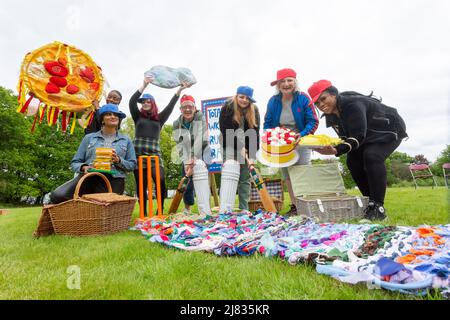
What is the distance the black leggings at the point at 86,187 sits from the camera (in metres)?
3.09

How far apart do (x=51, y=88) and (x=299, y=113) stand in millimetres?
2902

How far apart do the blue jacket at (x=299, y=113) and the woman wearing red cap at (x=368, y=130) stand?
25 centimetres

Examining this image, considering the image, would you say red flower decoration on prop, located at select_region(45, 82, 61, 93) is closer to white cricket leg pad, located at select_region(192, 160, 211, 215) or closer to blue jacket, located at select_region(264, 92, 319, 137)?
white cricket leg pad, located at select_region(192, 160, 211, 215)

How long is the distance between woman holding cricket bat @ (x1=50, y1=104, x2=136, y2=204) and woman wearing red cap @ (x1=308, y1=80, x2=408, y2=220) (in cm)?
217

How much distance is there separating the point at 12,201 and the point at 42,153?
11.2ft

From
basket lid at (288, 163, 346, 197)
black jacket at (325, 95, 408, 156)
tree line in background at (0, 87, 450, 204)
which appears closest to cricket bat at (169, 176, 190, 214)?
basket lid at (288, 163, 346, 197)

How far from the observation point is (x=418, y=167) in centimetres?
1284

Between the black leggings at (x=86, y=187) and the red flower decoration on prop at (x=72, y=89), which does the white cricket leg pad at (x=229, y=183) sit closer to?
the black leggings at (x=86, y=187)

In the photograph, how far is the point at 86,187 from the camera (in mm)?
3357

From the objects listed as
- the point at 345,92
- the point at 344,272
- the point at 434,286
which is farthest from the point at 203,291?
the point at 345,92

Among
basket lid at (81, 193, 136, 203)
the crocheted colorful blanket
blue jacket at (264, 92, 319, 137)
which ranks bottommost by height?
the crocheted colorful blanket

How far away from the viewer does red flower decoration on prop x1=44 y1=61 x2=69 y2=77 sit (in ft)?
11.8
